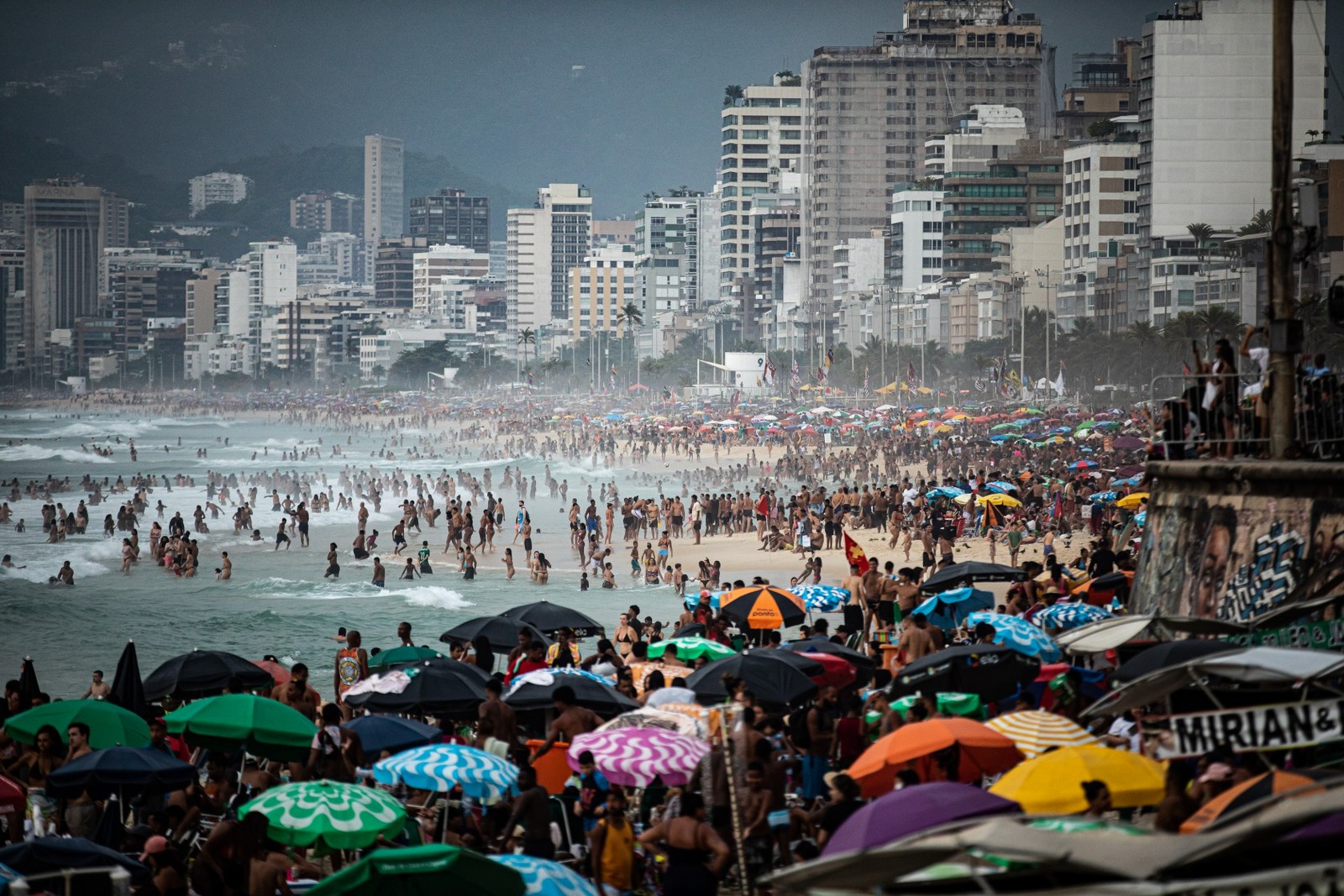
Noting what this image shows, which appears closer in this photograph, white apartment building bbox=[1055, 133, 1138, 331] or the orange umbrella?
the orange umbrella

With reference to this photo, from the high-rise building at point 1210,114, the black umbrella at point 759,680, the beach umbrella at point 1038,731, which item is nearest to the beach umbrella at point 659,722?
the black umbrella at point 759,680

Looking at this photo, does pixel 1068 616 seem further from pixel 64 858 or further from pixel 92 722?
pixel 64 858

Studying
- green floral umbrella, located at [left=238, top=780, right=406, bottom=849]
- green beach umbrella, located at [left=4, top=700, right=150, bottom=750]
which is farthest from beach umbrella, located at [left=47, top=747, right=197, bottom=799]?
green floral umbrella, located at [left=238, top=780, right=406, bottom=849]

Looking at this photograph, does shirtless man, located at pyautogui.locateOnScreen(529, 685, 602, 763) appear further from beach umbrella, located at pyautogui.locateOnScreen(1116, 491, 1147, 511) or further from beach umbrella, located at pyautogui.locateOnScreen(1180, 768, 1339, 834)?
beach umbrella, located at pyautogui.locateOnScreen(1116, 491, 1147, 511)

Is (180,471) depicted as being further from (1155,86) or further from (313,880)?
(313,880)

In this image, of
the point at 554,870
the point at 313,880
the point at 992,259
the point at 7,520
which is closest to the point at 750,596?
the point at 313,880

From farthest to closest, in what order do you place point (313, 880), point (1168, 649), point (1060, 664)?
point (1060, 664)
point (1168, 649)
point (313, 880)
